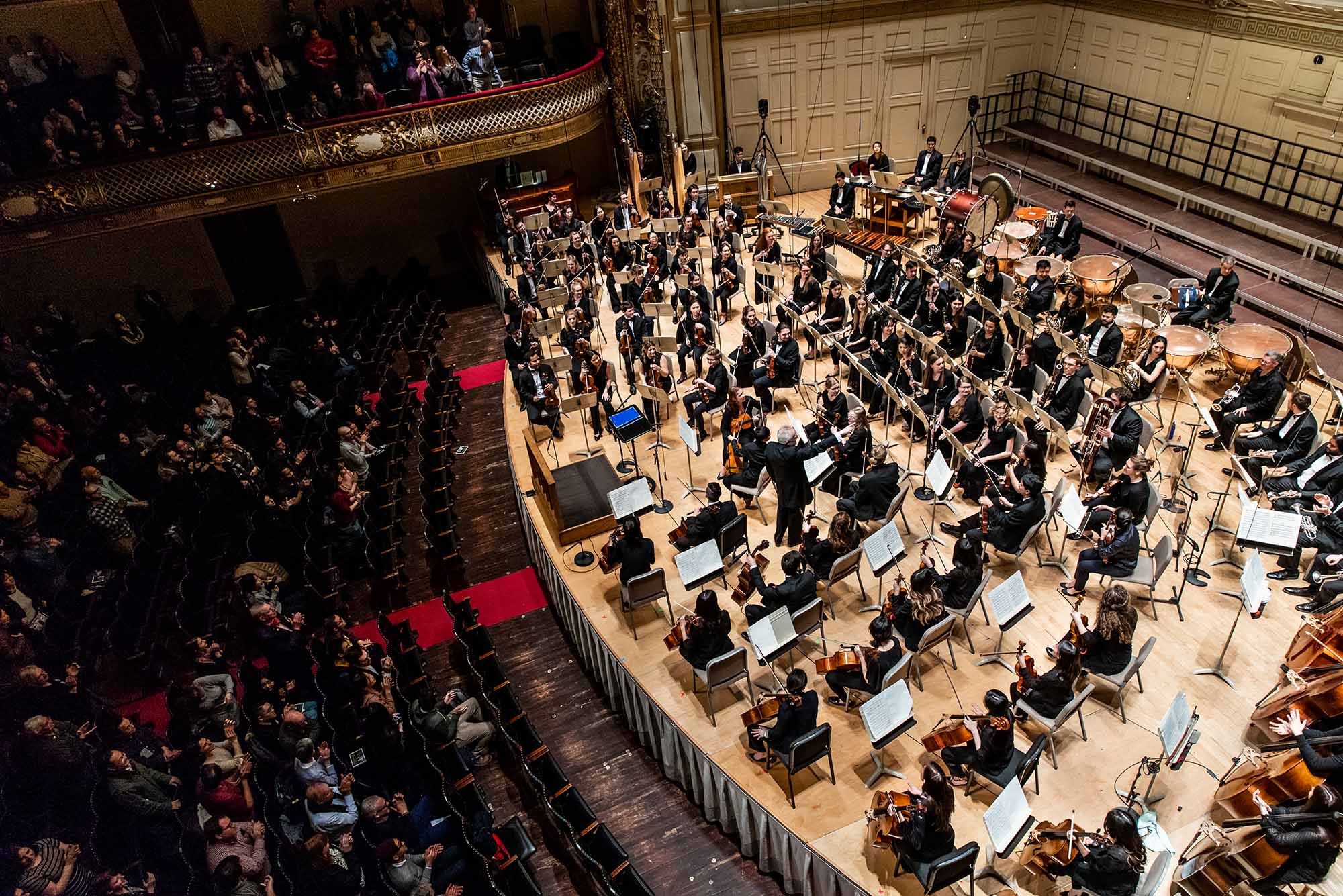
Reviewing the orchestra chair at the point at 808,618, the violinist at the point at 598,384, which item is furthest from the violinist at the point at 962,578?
the violinist at the point at 598,384

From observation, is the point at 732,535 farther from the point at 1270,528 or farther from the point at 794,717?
the point at 1270,528

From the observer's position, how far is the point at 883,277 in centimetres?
1308

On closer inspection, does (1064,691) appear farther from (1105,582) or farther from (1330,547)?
(1330,547)

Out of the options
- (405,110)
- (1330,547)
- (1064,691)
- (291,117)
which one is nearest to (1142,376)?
(1330,547)

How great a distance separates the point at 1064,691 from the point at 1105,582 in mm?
2449

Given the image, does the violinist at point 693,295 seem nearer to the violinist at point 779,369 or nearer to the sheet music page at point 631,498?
the violinist at point 779,369

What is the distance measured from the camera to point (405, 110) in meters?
14.9

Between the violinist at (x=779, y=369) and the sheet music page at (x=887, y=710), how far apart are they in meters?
5.79

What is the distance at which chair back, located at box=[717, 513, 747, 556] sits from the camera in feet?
28.3

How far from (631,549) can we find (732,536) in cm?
109

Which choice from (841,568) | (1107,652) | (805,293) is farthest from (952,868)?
(805,293)

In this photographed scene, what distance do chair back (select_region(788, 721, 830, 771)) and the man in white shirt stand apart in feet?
45.5

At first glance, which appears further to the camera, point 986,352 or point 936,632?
point 986,352

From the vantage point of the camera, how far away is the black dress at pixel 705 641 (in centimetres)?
736
